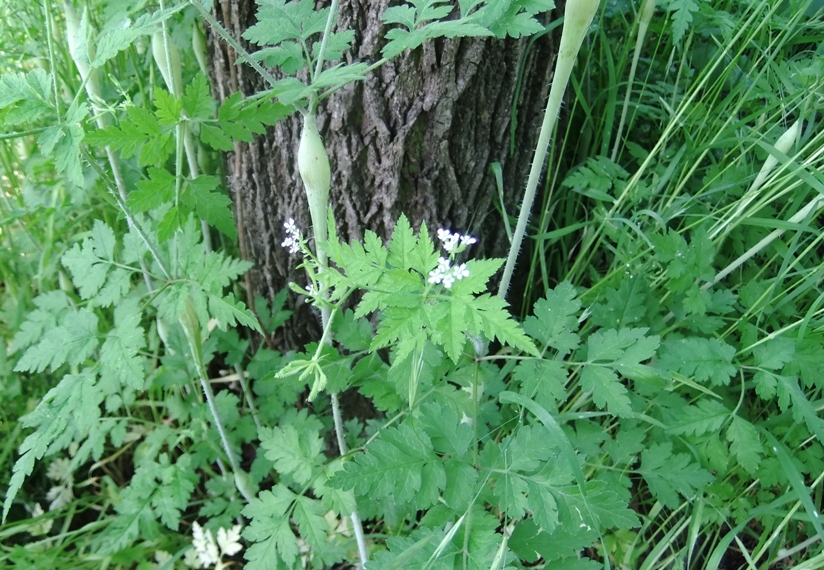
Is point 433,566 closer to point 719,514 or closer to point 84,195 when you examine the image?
point 719,514

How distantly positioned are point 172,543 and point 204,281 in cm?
90

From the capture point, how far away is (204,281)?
1.13 m

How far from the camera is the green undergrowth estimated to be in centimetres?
89

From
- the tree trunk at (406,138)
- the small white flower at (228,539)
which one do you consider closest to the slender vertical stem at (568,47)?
the tree trunk at (406,138)

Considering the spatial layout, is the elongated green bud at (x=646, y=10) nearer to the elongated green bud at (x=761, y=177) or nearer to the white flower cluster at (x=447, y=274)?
the elongated green bud at (x=761, y=177)

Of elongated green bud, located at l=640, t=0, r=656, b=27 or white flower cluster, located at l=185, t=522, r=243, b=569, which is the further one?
white flower cluster, located at l=185, t=522, r=243, b=569

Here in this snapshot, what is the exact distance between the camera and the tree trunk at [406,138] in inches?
47.4

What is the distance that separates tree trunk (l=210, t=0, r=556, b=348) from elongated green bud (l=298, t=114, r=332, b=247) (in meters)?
0.39

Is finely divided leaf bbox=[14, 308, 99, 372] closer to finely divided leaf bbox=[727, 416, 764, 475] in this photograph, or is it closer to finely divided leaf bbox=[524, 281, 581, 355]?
finely divided leaf bbox=[524, 281, 581, 355]

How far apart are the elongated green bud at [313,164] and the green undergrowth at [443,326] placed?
3 cm

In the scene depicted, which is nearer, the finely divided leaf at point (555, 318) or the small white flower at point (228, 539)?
the finely divided leaf at point (555, 318)

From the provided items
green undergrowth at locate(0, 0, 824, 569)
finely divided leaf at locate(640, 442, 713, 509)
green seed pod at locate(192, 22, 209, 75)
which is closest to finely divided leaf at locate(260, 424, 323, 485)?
green undergrowth at locate(0, 0, 824, 569)

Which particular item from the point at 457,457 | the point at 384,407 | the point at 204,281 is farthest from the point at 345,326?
the point at 457,457

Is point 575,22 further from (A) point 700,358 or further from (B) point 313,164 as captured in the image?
(A) point 700,358
